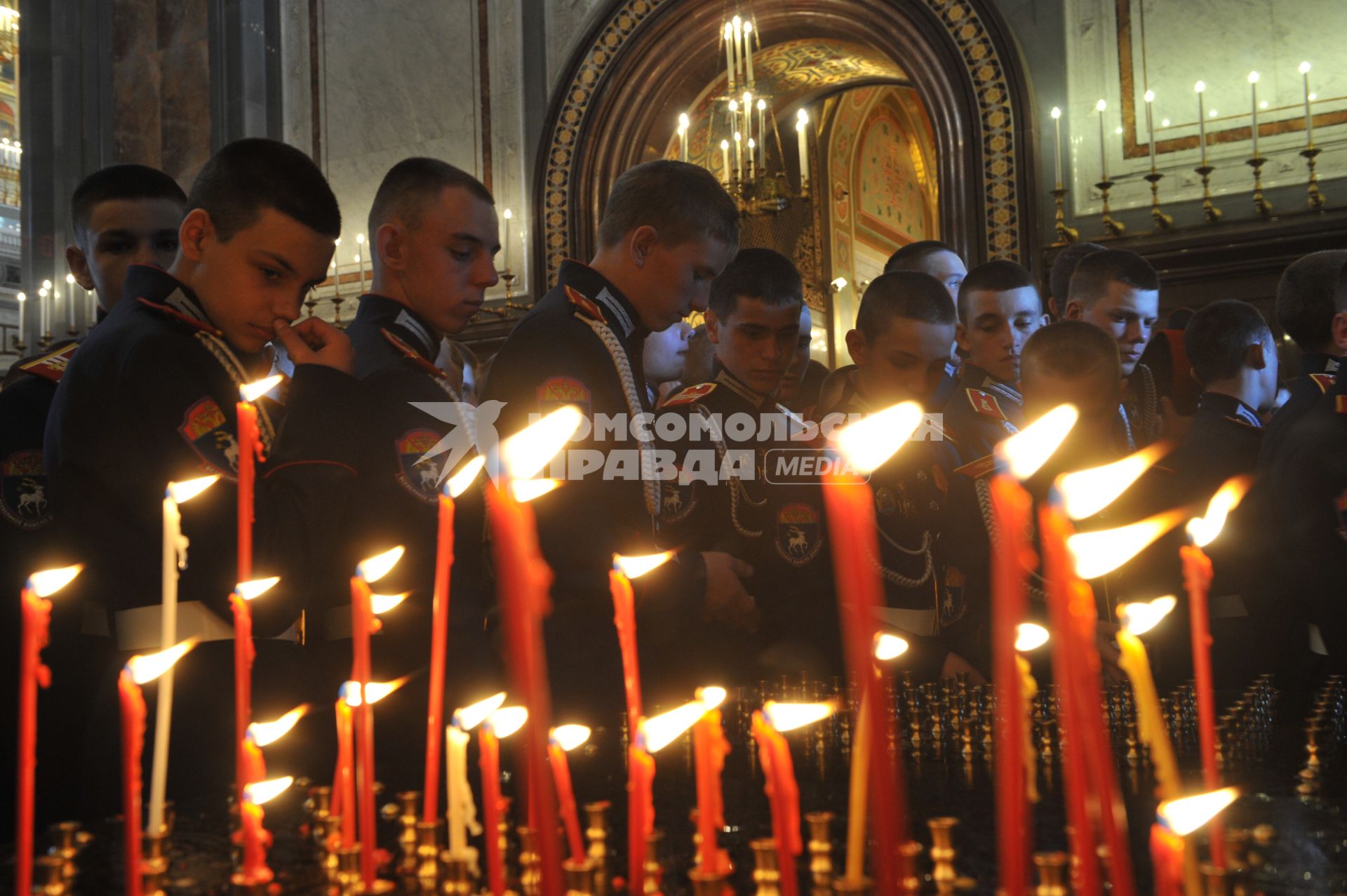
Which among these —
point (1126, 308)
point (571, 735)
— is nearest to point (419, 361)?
point (571, 735)

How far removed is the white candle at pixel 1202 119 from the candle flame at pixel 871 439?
5757mm

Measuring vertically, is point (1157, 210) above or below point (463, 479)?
above

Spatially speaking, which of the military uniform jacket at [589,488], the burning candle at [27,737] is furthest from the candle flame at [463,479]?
the military uniform jacket at [589,488]

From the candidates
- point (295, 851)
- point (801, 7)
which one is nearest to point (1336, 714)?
point (295, 851)

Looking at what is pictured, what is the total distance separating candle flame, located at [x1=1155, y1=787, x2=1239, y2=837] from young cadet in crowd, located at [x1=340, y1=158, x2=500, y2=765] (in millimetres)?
1172

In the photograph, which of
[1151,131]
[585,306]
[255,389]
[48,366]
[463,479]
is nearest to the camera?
[463,479]

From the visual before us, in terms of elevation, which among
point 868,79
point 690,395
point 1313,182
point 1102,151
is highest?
point 868,79

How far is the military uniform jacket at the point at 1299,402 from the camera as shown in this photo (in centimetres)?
267

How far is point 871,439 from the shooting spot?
28.8 inches

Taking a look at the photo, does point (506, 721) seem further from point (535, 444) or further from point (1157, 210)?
point (1157, 210)

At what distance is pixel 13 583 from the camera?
2033mm

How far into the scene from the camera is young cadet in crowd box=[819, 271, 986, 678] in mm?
2623

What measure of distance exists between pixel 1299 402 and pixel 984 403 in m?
0.68

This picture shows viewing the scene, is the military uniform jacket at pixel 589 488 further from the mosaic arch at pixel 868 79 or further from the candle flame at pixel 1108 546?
the mosaic arch at pixel 868 79
